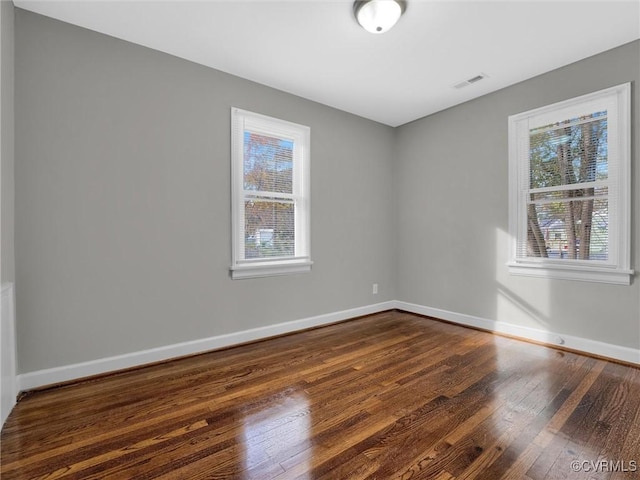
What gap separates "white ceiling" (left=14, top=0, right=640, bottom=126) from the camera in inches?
85.3

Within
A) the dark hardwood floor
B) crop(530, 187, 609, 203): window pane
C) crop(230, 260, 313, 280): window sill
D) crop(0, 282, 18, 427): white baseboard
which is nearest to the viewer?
the dark hardwood floor

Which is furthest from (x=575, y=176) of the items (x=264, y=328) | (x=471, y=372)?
(x=264, y=328)

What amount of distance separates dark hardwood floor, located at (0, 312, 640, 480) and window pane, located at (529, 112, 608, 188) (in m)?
1.67

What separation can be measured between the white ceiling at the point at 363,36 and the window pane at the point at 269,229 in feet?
4.31

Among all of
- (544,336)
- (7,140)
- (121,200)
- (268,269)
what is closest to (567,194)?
(544,336)

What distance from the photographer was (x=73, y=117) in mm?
2297

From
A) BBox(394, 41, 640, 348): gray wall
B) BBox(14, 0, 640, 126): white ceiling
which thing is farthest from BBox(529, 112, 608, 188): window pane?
BBox(14, 0, 640, 126): white ceiling

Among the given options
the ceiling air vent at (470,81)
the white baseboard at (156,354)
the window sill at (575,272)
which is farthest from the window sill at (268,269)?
the ceiling air vent at (470,81)

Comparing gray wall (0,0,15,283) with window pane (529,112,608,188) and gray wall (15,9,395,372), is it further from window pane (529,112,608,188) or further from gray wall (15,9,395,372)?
window pane (529,112,608,188)

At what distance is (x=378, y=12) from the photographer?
210cm

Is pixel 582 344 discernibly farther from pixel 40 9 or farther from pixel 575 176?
pixel 40 9

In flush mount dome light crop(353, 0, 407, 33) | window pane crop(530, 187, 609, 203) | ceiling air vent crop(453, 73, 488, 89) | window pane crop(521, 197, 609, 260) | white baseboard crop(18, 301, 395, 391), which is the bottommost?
white baseboard crop(18, 301, 395, 391)

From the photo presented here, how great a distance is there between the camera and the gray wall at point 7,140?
6.06 feet

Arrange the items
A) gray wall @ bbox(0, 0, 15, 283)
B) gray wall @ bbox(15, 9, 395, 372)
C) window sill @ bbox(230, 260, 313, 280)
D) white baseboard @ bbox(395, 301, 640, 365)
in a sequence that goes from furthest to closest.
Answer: window sill @ bbox(230, 260, 313, 280) → white baseboard @ bbox(395, 301, 640, 365) → gray wall @ bbox(15, 9, 395, 372) → gray wall @ bbox(0, 0, 15, 283)
